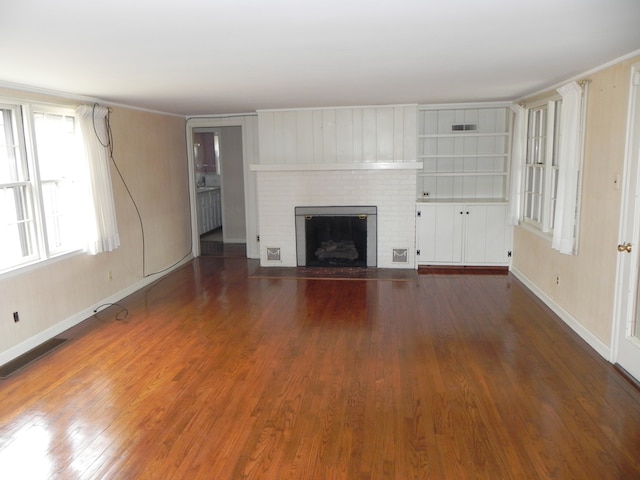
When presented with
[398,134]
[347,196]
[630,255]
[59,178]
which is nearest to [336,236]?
[347,196]

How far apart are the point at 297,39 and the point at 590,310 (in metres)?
3.25

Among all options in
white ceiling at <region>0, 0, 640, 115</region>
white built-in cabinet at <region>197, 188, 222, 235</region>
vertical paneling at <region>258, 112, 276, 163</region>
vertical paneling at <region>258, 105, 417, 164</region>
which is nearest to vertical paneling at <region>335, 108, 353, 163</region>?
vertical paneling at <region>258, 105, 417, 164</region>

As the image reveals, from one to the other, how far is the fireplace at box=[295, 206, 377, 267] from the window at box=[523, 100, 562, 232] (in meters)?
2.00

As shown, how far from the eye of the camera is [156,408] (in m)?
3.03

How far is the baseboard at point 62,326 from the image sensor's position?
3814 millimetres

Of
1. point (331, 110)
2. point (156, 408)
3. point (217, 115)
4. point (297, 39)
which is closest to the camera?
point (297, 39)

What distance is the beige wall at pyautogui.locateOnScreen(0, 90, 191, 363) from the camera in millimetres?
3963

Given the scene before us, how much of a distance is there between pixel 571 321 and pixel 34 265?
4855 millimetres

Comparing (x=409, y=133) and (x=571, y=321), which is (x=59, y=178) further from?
(x=571, y=321)

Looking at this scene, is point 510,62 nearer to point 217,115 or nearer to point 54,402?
point 54,402

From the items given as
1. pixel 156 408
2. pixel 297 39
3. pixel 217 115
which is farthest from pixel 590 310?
pixel 217 115

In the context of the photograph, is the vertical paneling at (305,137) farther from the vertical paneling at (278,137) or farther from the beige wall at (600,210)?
the beige wall at (600,210)

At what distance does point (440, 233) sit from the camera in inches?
256

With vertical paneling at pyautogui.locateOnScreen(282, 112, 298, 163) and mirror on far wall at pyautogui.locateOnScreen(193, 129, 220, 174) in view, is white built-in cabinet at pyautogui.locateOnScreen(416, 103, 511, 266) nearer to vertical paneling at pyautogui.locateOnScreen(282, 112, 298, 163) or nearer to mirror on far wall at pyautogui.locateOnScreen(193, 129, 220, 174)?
vertical paneling at pyautogui.locateOnScreen(282, 112, 298, 163)
